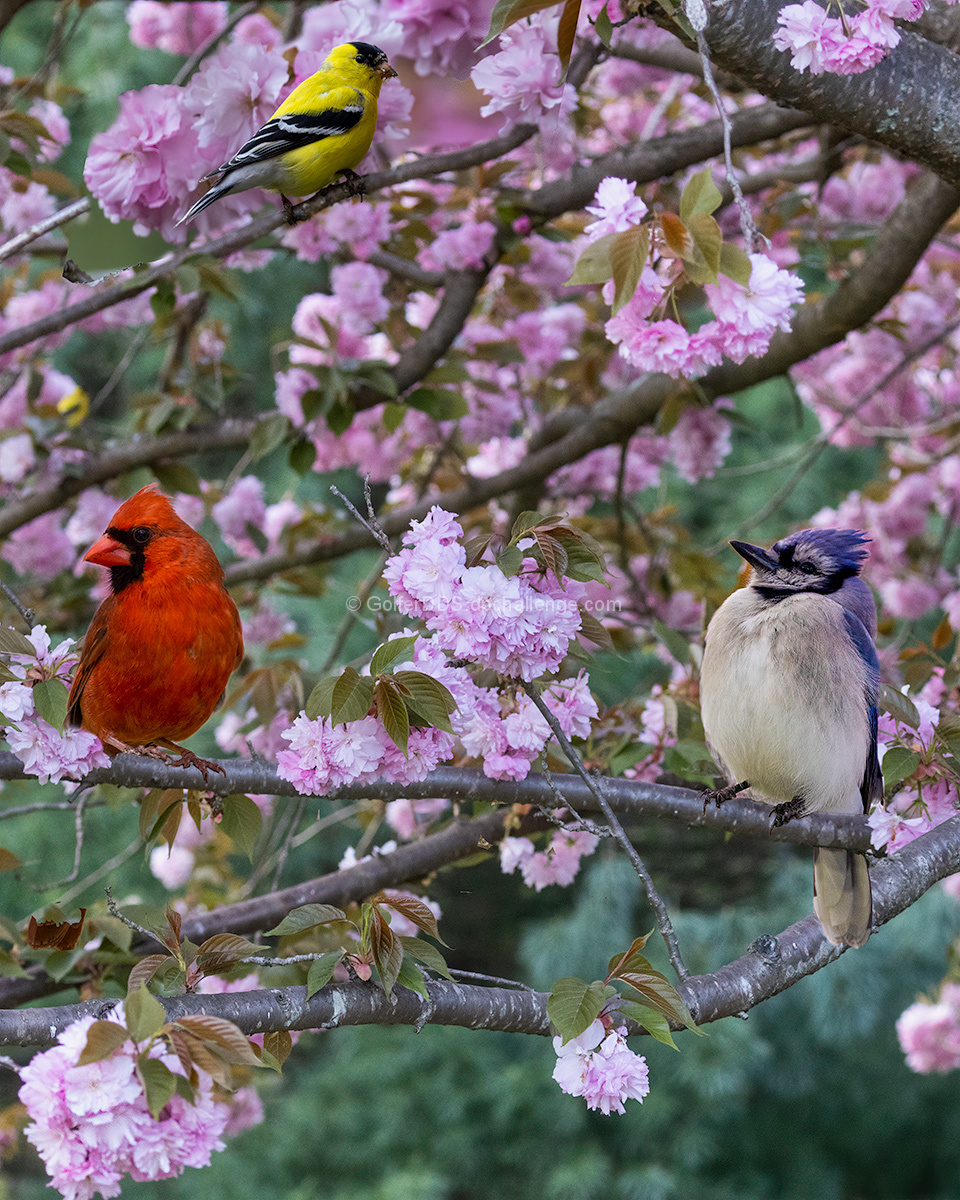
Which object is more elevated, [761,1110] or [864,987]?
[864,987]

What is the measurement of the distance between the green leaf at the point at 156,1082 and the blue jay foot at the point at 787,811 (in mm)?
993

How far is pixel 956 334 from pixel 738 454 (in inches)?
122

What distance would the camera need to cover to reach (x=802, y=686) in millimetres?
1792

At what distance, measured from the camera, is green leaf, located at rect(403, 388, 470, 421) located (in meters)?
2.64

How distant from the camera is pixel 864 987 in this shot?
210 inches

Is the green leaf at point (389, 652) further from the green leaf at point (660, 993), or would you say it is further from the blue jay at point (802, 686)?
the blue jay at point (802, 686)

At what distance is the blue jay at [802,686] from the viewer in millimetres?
1795

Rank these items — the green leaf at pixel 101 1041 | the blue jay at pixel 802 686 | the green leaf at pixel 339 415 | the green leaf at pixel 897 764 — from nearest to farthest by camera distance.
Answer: the green leaf at pixel 101 1041
the green leaf at pixel 897 764
the blue jay at pixel 802 686
the green leaf at pixel 339 415

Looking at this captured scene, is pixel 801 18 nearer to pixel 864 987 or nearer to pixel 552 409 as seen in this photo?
pixel 552 409

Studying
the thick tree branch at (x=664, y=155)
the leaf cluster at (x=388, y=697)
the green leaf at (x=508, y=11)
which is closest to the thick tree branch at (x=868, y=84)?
the green leaf at (x=508, y=11)

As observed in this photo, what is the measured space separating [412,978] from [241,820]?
1.43 ft

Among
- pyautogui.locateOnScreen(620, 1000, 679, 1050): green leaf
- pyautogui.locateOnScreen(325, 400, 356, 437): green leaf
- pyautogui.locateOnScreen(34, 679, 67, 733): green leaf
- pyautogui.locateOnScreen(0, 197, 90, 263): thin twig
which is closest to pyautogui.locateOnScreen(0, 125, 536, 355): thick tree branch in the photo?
pyautogui.locateOnScreen(0, 197, 90, 263): thin twig

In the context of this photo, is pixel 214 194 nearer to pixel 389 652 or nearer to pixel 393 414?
pixel 389 652

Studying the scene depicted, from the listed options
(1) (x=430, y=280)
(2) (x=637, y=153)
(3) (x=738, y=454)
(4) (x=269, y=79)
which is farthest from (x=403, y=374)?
(3) (x=738, y=454)
